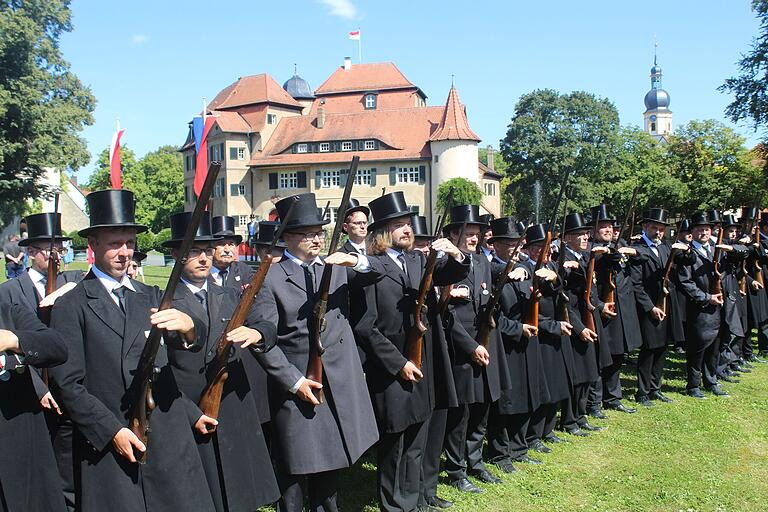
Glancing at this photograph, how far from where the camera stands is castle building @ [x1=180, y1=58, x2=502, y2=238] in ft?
234

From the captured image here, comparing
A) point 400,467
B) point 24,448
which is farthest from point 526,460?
point 24,448

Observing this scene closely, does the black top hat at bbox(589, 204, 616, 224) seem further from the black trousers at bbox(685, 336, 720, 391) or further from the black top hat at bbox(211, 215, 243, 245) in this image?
the black top hat at bbox(211, 215, 243, 245)

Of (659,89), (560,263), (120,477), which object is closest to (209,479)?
(120,477)

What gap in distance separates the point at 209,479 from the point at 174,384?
0.71 metres

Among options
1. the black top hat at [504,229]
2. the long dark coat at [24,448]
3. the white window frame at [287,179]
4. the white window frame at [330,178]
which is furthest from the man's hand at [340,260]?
the white window frame at [287,179]

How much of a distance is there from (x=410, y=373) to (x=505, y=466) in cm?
241

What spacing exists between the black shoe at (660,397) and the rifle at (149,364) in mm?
8213

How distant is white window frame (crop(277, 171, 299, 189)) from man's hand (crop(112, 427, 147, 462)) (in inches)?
2818

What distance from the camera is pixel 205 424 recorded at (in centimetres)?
443

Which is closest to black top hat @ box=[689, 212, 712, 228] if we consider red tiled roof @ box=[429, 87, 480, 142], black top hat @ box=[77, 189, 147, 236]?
black top hat @ box=[77, 189, 147, 236]

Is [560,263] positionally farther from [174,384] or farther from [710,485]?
[174,384]

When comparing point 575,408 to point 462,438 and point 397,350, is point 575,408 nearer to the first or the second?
point 462,438

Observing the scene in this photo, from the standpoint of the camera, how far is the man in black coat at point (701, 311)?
33.8 feet

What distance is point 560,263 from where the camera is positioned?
8023 mm
